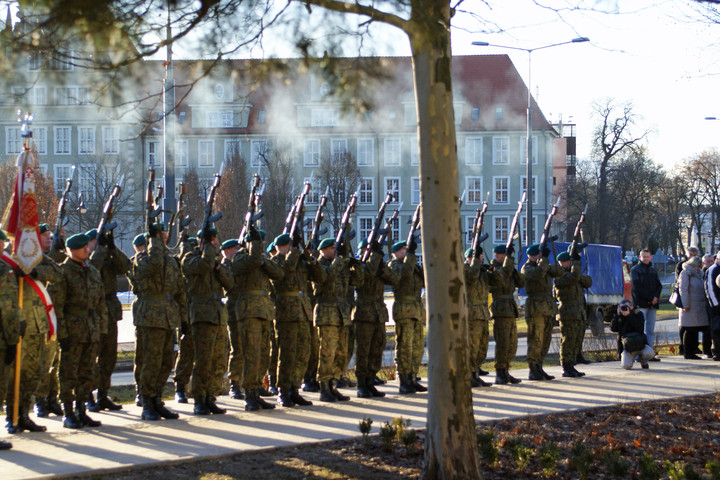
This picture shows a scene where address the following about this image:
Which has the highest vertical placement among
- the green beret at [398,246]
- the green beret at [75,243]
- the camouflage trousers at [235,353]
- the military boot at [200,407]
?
the green beret at [75,243]

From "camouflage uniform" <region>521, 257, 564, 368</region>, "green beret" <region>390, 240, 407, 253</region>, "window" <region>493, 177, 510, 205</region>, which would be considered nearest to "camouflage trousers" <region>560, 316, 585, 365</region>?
"camouflage uniform" <region>521, 257, 564, 368</region>

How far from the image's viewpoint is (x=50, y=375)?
10.0 metres

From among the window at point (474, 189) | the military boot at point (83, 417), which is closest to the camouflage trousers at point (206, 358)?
the military boot at point (83, 417)

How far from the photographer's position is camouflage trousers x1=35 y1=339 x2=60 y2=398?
973cm

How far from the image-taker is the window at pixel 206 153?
2564 inches

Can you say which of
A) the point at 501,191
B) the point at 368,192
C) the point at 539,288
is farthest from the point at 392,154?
the point at 539,288

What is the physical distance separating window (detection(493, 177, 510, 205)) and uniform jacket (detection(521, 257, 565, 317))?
54741 millimetres

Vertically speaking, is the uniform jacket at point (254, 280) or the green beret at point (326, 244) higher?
the green beret at point (326, 244)

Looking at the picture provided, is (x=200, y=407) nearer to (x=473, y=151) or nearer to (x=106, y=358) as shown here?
(x=106, y=358)

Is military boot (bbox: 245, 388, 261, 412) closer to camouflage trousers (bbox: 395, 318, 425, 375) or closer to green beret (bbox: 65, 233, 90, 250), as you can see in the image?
camouflage trousers (bbox: 395, 318, 425, 375)

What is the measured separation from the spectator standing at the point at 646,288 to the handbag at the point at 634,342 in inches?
64.9

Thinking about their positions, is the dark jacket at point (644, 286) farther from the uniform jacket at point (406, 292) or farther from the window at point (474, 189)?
the window at point (474, 189)

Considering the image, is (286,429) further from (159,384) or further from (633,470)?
(633,470)

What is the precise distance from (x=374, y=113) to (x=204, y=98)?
1.54 meters
